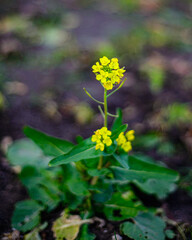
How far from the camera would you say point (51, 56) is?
4.50 m

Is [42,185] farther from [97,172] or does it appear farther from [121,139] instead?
[121,139]

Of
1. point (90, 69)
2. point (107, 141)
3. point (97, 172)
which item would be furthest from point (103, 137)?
point (90, 69)

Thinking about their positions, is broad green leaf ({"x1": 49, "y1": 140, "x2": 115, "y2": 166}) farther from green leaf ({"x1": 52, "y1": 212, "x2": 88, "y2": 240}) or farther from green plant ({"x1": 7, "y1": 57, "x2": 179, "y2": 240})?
green leaf ({"x1": 52, "y1": 212, "x2": 88, "y2": 240})

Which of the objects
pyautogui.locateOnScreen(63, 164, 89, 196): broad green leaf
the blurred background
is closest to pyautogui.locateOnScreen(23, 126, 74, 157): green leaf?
pyautogui.locateOnScreen(63, 164, 89, 196): broad green leaf

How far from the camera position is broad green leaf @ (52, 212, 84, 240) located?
202cm

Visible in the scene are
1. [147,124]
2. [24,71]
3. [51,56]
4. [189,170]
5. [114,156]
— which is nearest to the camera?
[114,156]

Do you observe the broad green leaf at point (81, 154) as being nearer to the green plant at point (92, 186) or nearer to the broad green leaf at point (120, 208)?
the green plant at point (92, 186)

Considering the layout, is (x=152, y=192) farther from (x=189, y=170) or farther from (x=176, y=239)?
(x=189, y=170)

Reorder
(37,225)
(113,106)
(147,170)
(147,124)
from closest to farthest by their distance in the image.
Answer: (147,170), (37,225), (147,124), (113,106)

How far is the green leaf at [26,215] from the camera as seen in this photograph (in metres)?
2.10

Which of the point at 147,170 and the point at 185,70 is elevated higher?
the point at 147,170

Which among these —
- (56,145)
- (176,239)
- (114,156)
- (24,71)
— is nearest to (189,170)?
(176,239)

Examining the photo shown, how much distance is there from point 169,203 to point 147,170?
61 cm

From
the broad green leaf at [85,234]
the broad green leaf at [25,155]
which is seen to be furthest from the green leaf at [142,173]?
the broad green leaf at [25,155]
